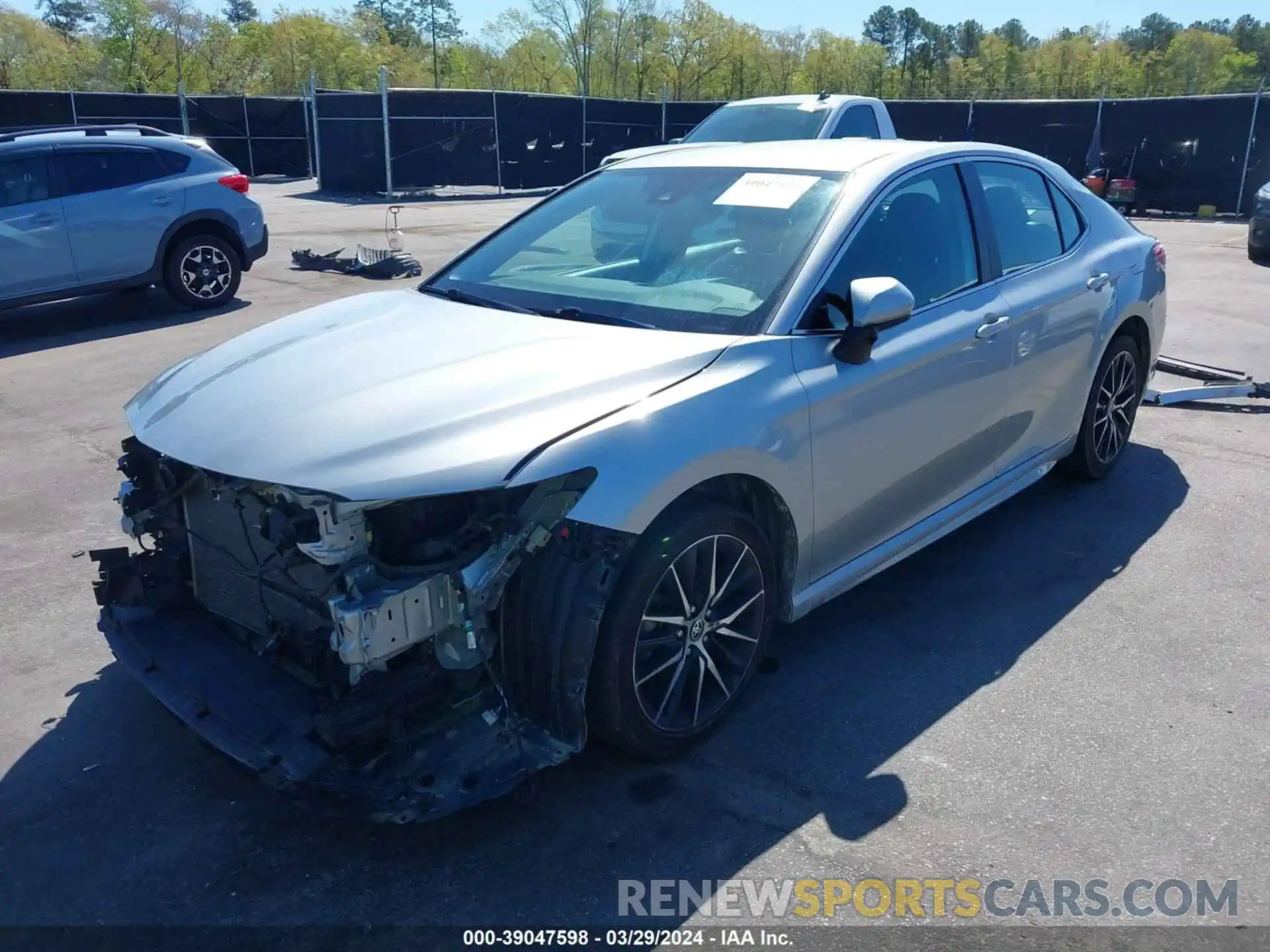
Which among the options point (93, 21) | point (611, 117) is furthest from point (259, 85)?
point (611, 117)

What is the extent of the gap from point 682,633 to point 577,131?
81.7 feet

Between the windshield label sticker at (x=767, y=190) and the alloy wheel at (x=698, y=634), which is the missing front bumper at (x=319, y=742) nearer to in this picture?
the alloy wheel at (x=698, y=634)

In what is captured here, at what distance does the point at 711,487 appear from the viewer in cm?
324

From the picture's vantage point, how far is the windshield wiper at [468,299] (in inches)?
151

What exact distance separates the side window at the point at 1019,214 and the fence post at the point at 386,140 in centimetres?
2027

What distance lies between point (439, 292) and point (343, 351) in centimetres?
83

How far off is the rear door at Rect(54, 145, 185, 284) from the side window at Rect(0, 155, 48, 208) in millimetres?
153

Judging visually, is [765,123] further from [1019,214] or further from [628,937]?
[628,937]

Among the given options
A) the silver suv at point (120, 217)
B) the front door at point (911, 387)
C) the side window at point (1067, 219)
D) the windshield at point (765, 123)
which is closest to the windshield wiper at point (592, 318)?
the front door at point (911, 387)

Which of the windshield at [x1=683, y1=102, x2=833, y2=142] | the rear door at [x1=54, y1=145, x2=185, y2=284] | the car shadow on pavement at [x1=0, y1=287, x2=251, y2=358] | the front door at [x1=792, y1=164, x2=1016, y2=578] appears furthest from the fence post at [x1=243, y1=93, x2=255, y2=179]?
the front door at [x1=792, y1=164, x2=1016, y2=578]

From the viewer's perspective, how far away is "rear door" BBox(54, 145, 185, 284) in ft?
31.6

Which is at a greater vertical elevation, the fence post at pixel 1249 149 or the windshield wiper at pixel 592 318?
the fence post at pixel 1249 149

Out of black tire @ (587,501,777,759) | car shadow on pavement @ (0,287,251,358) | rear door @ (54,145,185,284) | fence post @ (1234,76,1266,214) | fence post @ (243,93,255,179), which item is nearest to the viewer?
black tire @ (587,501,777,759)

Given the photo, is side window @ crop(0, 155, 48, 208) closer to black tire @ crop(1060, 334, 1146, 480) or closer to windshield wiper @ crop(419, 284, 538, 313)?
windshield wiper @ crop(419, 284, 538, 313)
